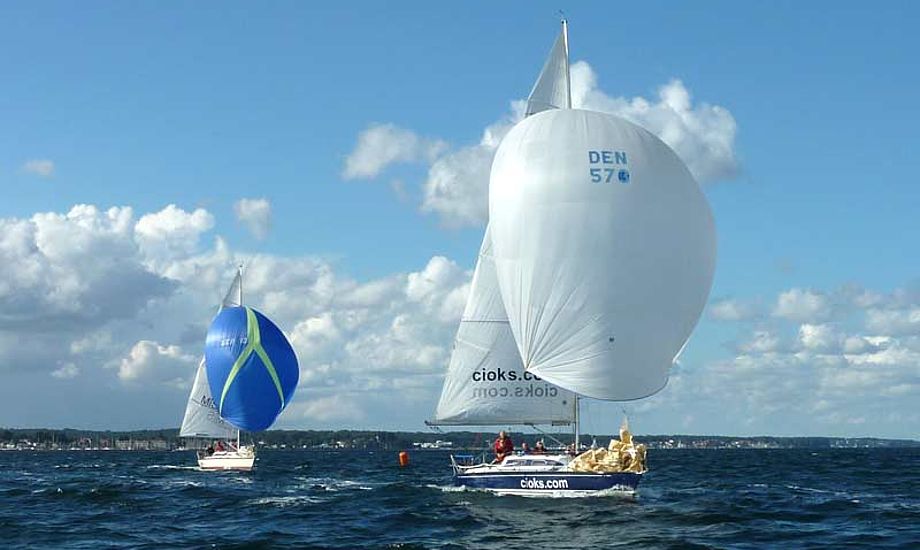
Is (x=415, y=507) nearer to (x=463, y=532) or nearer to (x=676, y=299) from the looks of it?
(x=463, y=532)

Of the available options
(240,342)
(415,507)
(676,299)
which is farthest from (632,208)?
(240,342)

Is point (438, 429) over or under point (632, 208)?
under

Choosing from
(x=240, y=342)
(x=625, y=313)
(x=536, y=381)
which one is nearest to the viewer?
(x=625, y=313)

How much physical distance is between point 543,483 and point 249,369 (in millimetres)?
34166

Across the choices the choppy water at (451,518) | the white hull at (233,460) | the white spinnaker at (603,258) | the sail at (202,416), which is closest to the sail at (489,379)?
the choppy water at (451,518)

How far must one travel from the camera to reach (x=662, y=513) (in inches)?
1487

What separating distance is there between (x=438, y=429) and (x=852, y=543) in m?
16.0

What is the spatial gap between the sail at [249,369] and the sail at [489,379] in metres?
29.5

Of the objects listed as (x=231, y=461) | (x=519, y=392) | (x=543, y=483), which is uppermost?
(x=519, y=392)

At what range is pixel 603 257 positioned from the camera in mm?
35344

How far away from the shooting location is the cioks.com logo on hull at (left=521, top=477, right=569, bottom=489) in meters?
38.1

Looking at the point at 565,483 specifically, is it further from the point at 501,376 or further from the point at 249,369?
the point at 249,369

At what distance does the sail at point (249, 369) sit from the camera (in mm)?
68500

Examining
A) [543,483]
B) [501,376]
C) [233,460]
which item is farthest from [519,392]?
[233,460]
